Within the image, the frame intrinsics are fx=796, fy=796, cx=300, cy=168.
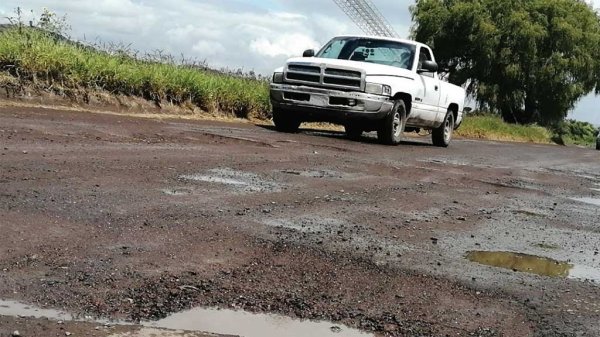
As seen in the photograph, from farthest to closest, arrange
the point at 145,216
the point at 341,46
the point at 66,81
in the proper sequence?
the point at 341,46 < the point at 66,81 < the point at 145,216

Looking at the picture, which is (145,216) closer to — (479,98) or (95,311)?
(95,311)

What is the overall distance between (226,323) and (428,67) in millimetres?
11312

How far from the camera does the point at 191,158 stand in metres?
8.25

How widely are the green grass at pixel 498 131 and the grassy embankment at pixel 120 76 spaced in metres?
14.1

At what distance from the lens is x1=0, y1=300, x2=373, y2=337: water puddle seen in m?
3.17

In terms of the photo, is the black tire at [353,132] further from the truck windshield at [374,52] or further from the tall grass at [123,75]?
the tall grass at [123,75]

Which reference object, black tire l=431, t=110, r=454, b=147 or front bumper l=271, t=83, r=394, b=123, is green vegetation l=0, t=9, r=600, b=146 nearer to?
front bumper l=271, t=83, r=394, b=123

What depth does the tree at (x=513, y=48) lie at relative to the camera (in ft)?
132

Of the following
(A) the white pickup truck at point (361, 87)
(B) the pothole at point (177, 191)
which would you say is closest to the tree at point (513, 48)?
(A) the white pickup truck at point (361, 87)

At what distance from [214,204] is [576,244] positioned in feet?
9.00

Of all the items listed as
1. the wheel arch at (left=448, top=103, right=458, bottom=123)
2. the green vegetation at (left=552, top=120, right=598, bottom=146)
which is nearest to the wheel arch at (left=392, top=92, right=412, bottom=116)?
the wheel arch at (left=448, top=103, right=458, bottom=123)

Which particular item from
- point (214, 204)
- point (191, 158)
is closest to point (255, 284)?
point (214, 204)

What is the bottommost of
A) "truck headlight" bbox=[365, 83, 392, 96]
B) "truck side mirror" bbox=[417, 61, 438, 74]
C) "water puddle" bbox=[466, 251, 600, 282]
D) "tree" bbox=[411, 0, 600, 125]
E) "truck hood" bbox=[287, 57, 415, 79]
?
"water puddle" bbox=[466, 251, 600, 282]

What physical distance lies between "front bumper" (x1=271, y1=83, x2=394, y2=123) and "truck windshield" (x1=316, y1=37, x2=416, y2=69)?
1130 millimetres
